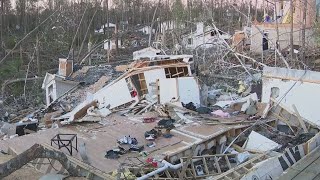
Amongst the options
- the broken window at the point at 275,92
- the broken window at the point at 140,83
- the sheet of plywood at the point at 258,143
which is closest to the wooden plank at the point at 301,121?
the broken window at the point at 275,92

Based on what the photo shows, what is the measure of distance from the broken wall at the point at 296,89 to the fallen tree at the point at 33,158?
712 centimetres

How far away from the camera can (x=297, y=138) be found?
35.7 ft

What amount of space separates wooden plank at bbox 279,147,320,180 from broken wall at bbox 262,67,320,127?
3291mm

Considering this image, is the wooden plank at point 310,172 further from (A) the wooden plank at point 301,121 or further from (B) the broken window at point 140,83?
(B) the broken window at point 140,83

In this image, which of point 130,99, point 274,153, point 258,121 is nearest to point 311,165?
point 274,153

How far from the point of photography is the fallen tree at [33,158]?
8000 millimetres

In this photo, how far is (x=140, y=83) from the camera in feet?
51.6

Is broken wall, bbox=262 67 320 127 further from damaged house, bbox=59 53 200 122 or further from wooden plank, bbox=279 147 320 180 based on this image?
wooden plank, bbox=279 147 320 180

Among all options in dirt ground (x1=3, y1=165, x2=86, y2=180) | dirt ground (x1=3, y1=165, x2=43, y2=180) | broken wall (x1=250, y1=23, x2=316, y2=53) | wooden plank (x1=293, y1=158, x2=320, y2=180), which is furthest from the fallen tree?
broken wall (x1=250, y1=23, x2=316, y2=53)

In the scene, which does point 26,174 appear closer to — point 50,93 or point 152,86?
point 152,86

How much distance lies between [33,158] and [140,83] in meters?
7.84

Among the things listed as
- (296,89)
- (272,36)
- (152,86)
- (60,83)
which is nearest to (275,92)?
(296,89)

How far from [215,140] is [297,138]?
87.2 inches

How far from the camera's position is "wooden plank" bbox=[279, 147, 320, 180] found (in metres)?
7.65
